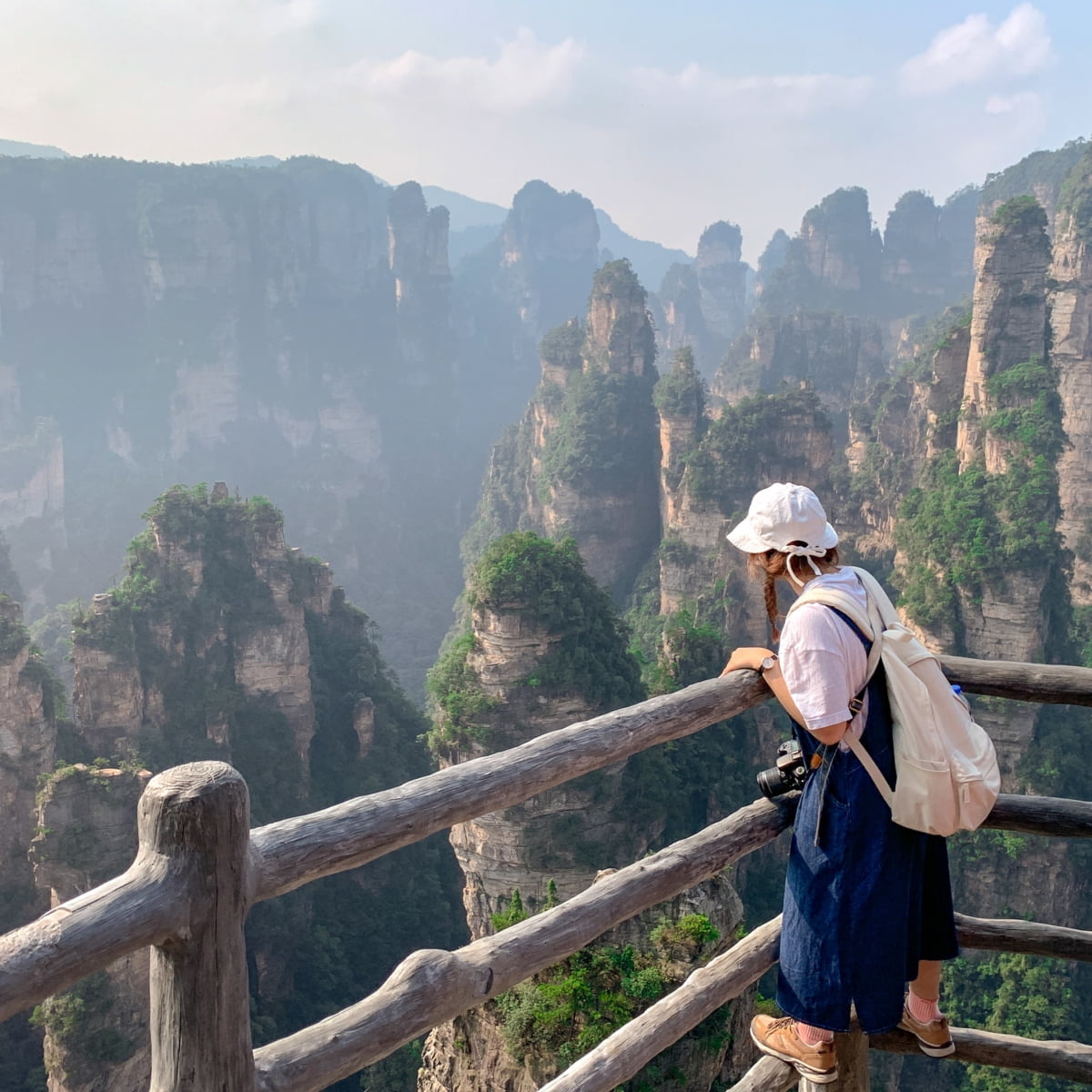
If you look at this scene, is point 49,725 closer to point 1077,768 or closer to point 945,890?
point 945,890

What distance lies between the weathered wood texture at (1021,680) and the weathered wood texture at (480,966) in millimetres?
760

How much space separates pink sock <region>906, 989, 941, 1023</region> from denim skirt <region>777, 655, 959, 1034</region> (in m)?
0.29

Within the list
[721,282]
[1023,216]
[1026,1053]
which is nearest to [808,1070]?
[1026,1053]

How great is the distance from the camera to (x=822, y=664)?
7.58ft

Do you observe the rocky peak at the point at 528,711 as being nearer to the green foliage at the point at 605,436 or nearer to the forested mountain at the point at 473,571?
the forested mountain at the point at 473,571

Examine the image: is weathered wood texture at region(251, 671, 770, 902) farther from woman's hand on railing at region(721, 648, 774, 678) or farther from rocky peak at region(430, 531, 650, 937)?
rocky peak at region(430, 531, 650, 937)

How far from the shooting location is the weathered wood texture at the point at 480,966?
2.04m

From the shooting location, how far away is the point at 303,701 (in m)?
23.0

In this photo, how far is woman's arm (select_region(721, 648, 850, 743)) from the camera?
2334 mm

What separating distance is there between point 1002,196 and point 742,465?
34803 millimetres

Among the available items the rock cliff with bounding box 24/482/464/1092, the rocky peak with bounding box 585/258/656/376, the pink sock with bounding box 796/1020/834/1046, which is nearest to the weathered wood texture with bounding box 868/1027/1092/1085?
the pink sock with bounding box 796/1020/834/1046

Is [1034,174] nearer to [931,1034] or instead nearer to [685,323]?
[685,323]

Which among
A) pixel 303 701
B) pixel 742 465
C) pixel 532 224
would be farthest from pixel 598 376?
pixel 532 224

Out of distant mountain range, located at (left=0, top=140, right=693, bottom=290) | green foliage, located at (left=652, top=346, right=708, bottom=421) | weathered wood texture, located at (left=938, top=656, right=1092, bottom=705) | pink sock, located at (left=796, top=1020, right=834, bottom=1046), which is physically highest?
distant mountain range, located at (left=0, top=140, right=693, bottom=290)
